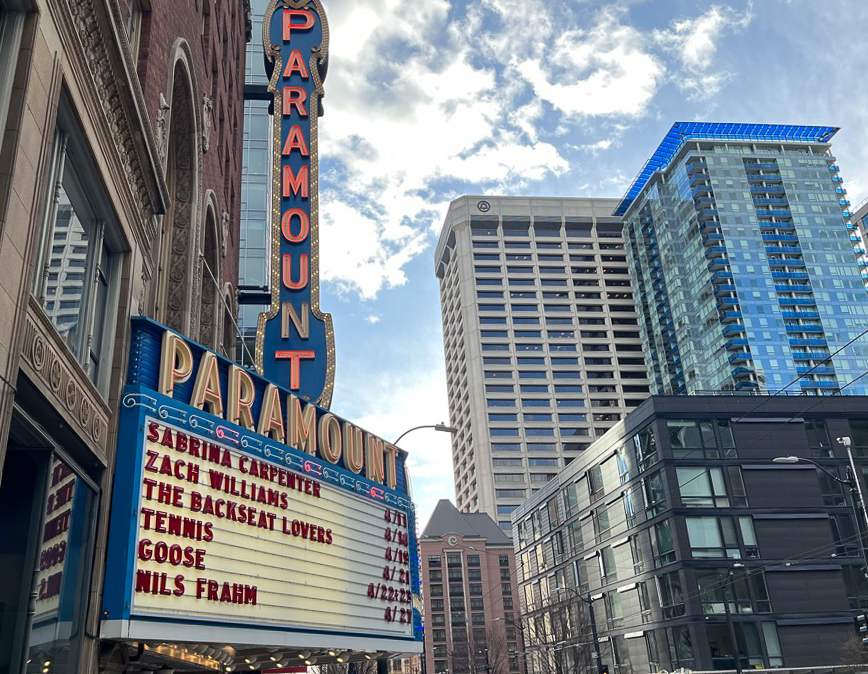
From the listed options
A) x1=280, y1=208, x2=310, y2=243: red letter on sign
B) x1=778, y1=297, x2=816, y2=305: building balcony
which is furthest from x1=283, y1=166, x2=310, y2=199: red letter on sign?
x1=778, y1=297, x2=816, y2=305: building balcony

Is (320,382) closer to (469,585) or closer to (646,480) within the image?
(646,480)

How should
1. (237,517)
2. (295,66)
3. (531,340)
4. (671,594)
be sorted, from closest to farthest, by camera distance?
(237,517) → (295,66) → (671,594) → (531,340)

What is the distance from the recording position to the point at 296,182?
27.5 m

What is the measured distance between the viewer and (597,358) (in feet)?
531

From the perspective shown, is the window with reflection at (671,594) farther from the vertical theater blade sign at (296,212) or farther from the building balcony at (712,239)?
the building balcony at (712,239)

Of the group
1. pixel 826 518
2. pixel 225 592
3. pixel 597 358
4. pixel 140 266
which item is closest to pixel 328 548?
pixel 225 592

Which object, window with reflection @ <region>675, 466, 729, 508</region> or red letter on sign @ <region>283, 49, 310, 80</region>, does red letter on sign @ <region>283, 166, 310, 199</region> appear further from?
window with reflection @ <region>675, 466, 729, 508</region>

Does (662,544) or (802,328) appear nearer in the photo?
(662,544)

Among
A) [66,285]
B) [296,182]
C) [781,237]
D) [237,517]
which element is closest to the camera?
[66,285]

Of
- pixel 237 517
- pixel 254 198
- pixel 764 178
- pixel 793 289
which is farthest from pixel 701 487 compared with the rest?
pixel 764 178

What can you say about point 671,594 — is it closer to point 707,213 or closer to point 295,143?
point 295,143

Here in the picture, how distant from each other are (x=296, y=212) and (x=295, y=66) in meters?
6.78

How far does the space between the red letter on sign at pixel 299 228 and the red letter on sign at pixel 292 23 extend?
8307 millimetres

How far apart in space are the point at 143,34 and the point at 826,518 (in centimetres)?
5691
